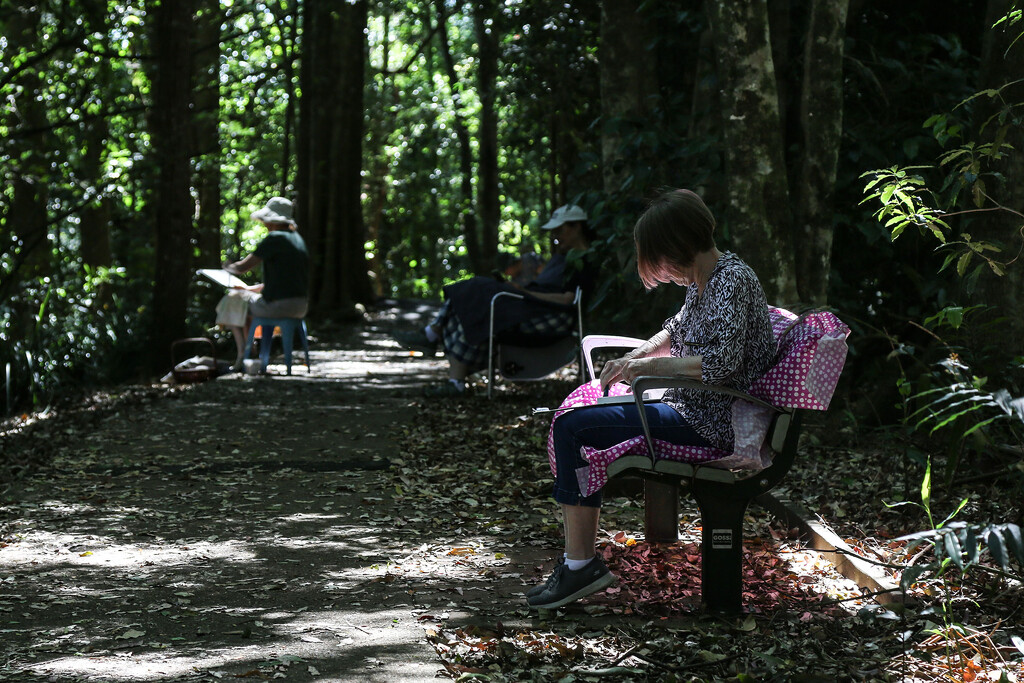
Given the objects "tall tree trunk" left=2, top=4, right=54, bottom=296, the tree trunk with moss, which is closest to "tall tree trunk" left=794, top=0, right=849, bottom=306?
the tree trunk with moss

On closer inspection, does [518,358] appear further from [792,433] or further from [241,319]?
[792,433]

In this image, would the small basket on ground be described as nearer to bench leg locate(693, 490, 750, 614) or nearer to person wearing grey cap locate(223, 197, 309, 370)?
person wearing grey cap locate(223, 197, 309, 370)

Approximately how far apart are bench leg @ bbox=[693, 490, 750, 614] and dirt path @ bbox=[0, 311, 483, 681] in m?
0.99

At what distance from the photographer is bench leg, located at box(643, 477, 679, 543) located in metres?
4.75

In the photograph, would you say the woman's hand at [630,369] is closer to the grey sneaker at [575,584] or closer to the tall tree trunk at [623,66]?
the grey sneaker at [575,584]

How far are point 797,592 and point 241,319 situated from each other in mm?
8112

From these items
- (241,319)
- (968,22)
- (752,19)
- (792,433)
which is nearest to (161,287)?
(241,319)

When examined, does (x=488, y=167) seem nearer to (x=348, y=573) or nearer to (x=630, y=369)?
(x=348, y=573)

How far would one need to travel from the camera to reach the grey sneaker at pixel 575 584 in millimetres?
3896

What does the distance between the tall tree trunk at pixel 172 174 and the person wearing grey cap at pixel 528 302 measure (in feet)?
11.0

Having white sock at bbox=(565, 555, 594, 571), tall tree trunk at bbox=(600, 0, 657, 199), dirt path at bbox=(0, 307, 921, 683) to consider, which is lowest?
dirt path at bbox=(0, 307, 921, 683)

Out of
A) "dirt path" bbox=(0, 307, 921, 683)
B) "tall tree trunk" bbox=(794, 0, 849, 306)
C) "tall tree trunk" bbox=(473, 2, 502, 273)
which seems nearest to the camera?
"dirt path" bbox=(0, 307, 921, 683)

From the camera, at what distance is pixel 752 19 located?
6500 mm

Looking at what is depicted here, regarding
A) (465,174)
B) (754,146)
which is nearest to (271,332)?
(754,146)
